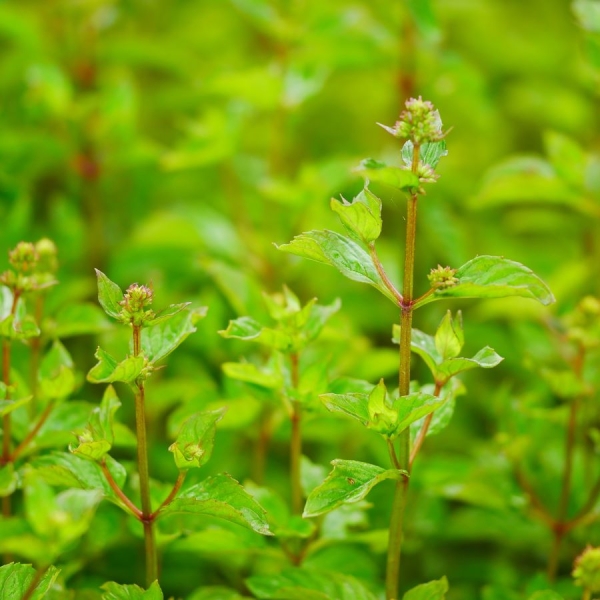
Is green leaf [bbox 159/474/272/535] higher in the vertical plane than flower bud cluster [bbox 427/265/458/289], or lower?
lower

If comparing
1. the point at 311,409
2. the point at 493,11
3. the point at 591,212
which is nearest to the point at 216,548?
the point at 311,409

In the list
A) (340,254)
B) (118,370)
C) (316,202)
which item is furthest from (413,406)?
(316,202)

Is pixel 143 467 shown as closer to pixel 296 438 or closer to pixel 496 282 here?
A: pixel 296 438

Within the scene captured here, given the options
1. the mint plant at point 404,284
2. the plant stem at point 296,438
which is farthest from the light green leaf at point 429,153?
the plant stem at point 296,438

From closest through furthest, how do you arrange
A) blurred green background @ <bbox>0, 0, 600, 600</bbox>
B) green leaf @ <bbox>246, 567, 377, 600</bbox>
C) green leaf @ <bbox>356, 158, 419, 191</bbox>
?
green leaf @ <bbox>356, 158, 419, 191</bbox>
green leaf @ <bbox>246, 567, 377, 600</bbox>
blurred green background @ <bbox>0, 0, 600, 600</bbox>

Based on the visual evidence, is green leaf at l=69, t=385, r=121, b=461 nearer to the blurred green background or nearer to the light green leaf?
the blurred green background

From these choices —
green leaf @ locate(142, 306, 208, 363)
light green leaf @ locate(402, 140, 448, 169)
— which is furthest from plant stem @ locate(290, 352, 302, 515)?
light green leaf @ locate(402, 140, 448, 169)

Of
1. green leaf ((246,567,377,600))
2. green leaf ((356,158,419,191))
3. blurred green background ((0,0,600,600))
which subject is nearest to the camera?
green leaf ((356,158,419,191))
